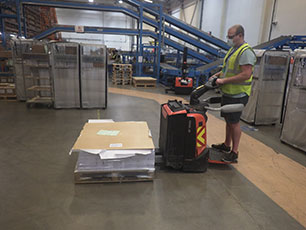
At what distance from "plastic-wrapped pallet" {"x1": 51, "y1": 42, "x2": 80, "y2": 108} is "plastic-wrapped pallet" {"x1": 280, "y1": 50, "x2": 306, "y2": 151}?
500 cm

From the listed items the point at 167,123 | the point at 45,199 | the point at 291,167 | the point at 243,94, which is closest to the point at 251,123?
the point at 291,167

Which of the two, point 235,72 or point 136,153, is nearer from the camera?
point 136,153

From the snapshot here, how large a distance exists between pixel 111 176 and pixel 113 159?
0.76ft

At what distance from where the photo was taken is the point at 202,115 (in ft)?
9.64

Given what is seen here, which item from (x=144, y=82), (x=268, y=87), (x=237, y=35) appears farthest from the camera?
(x=144, y=82)

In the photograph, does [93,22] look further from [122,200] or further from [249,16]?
[122,200]

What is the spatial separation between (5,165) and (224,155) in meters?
3.11

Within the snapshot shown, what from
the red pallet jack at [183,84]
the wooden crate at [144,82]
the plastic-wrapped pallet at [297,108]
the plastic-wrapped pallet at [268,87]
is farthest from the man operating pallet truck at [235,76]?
the wooden crate at [144,82]

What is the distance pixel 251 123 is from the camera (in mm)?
5723

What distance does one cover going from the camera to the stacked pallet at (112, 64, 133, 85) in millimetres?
11344

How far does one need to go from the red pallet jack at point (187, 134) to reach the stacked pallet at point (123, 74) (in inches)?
335

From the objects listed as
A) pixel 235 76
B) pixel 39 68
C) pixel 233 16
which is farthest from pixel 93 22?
pixel 235 76

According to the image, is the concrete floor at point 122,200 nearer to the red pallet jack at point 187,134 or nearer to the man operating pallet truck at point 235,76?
the red pallet jack at point 187,134

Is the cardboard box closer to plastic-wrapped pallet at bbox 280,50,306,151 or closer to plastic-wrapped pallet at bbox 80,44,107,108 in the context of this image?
plastic-wrapped pallet at bbox 280,50,306,151
